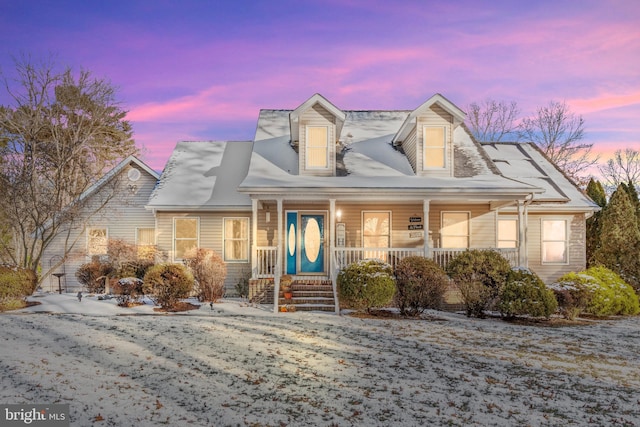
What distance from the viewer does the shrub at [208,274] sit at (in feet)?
44.3

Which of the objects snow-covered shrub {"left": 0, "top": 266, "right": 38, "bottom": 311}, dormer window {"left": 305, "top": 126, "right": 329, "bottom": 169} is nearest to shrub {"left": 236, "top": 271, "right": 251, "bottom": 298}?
dormer window {"left": 305, "top": 126, "right": 329, "bottom": 169}

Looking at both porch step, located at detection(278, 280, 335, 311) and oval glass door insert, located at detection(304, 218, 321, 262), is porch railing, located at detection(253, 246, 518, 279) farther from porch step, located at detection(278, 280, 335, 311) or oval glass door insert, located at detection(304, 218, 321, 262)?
oval glass door insert, located at detection(304, 218, 321, 262)

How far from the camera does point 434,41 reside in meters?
15.0

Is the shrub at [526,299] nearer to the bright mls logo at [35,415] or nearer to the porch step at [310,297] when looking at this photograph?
the porch step at [310,297]

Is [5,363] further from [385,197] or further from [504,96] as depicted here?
[504,96]

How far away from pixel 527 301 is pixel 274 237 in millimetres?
8622

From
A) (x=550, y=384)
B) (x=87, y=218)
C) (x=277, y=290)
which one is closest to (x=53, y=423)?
(x=550, y=384)

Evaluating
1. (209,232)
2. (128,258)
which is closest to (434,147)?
(209,232)

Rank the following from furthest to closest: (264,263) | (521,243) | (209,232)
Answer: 1. (209,232)
2. (264,263)
3. (521,243)

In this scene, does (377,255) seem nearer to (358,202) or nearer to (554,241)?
(358,202)

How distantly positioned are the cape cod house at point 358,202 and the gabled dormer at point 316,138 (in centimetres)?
4

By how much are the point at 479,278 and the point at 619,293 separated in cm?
477

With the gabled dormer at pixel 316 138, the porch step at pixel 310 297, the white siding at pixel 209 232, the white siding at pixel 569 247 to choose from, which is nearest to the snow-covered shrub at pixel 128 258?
the white siding at pixel 209 232

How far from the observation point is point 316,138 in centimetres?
1562
